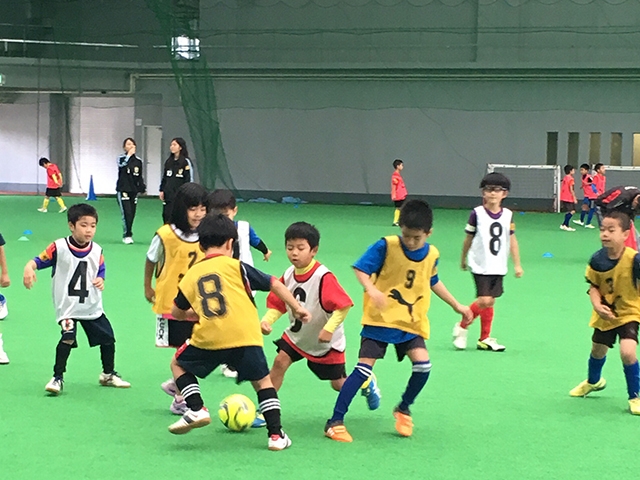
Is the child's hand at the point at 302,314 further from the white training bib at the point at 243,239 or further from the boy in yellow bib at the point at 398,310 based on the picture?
the white training bib at the point at 243,239

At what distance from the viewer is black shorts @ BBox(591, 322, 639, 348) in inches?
256

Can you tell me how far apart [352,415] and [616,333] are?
194 cm

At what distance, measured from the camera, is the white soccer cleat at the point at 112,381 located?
6992 millimetres

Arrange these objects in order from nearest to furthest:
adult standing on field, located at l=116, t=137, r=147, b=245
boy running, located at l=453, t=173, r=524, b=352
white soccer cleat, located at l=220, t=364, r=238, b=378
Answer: white soccer cleat, located at l=220, t=364, r=238, b=378 → boy running, located at l=453, t=173, r=524, b=352 → adult standing on field, located at l=116, t=137, r=147, b=245

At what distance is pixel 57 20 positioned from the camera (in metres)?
37.2

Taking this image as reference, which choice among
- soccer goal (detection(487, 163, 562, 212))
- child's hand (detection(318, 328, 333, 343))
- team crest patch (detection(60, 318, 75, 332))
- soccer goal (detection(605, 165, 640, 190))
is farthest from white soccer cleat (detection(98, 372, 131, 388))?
soccer goal (detection(605, 165, 640, 190))

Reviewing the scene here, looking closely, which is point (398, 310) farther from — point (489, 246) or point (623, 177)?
point (623, 177)

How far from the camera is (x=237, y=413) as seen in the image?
226 inches

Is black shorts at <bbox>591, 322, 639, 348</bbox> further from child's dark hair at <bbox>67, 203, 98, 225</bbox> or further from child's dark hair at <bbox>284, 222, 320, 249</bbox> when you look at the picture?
child's dark hair at <bbox>67, 203, 98, 225</bbox>

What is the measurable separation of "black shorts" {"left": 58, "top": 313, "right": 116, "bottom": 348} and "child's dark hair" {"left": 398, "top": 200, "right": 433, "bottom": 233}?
2494 mm

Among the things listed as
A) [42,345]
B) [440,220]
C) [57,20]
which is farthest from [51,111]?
[42,345]

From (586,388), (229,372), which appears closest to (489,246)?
(586,388)

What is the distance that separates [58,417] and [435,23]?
27.5 metres

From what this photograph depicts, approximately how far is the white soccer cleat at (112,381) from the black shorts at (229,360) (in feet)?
5.34
